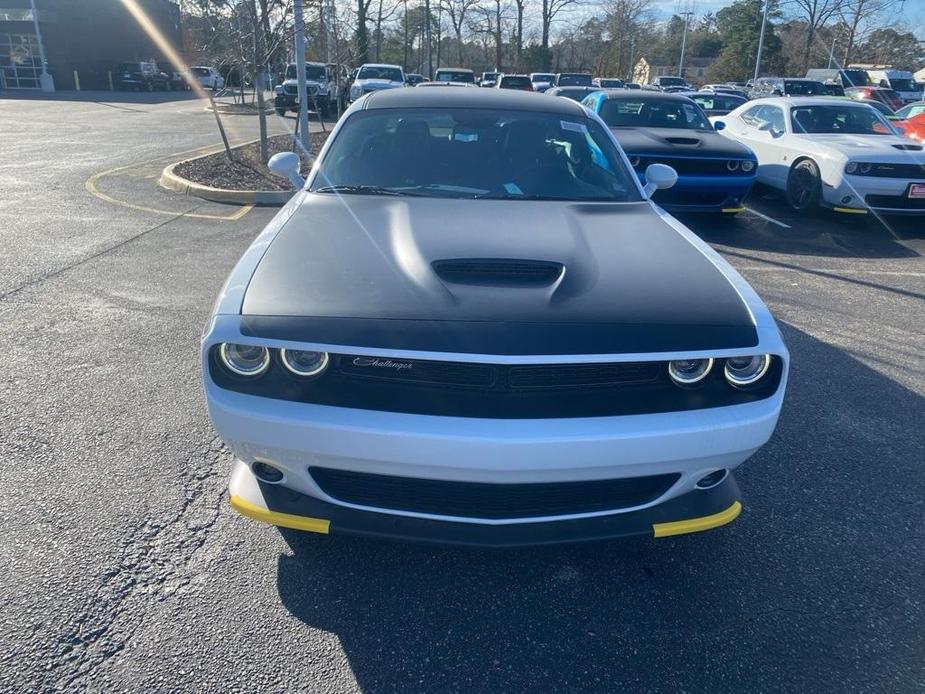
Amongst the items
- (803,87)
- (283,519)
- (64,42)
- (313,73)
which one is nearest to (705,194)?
(283,519)

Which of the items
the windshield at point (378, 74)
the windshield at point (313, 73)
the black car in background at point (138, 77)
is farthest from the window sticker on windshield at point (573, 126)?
the black car in background at point (138, 77)

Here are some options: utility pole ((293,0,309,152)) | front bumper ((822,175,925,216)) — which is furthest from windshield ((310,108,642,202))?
utility pole ((293,0,309,152))

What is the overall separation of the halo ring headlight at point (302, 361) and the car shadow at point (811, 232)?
688 cm

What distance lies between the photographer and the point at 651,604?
256 centimetres

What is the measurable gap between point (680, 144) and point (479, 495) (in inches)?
298

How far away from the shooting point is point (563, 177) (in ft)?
12.4

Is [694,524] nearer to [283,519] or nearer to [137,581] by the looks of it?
[283,519]

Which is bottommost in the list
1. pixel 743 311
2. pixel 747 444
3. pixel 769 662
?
pixel 769 662

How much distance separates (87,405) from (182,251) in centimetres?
344

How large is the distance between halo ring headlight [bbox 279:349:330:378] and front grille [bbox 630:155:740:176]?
6973 mm

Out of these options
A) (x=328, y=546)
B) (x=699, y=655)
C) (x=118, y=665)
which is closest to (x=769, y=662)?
(x=699, y=655)

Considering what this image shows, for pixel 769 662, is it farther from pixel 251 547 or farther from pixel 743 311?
pixel 251 547

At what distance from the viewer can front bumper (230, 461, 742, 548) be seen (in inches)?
90.7

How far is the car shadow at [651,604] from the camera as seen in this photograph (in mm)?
2268
